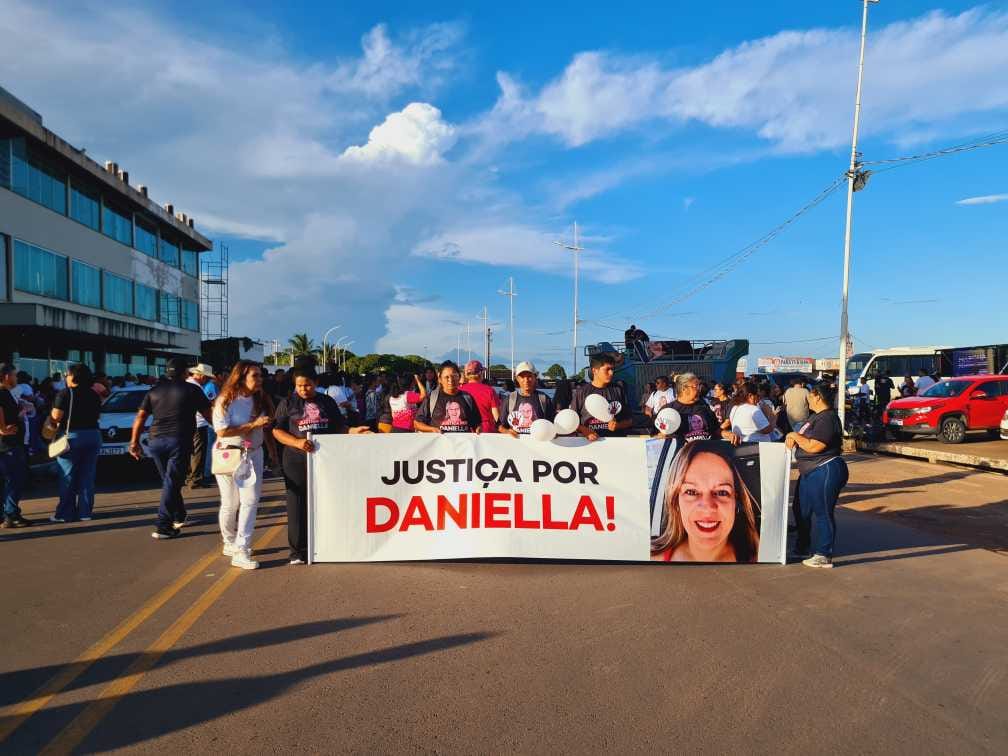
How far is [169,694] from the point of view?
12.5ft

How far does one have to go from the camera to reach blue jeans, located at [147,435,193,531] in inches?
297

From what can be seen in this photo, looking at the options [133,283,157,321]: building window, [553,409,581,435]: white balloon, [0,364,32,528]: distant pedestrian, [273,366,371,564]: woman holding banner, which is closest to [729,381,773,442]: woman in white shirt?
[553,409,581,435]: white balloon

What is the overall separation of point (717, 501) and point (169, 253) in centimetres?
5022

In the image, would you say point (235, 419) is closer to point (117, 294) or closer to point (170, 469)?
point (170, 469)

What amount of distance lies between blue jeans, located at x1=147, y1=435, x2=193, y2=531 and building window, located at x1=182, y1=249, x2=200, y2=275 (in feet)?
159

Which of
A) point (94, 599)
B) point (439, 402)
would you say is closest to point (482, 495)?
point (439, 402)

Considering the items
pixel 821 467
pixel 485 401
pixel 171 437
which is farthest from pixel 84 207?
pixel 821 467

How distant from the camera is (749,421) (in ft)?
27.7

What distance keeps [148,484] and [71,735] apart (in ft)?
29.3

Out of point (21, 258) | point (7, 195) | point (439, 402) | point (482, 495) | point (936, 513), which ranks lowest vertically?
point (936, 513)

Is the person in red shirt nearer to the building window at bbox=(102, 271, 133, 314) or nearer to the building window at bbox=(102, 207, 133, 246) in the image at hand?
the building window at bbox=(102, 271, 133, 314)

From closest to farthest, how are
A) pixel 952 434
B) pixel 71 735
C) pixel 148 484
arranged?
pixel 71 735
pixel 148 484
pixel 952 434

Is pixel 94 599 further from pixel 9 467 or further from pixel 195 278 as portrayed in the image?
pixel 195 278

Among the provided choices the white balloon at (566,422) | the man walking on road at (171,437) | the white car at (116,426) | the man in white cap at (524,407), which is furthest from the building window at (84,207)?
the white balloon at (566,422)
